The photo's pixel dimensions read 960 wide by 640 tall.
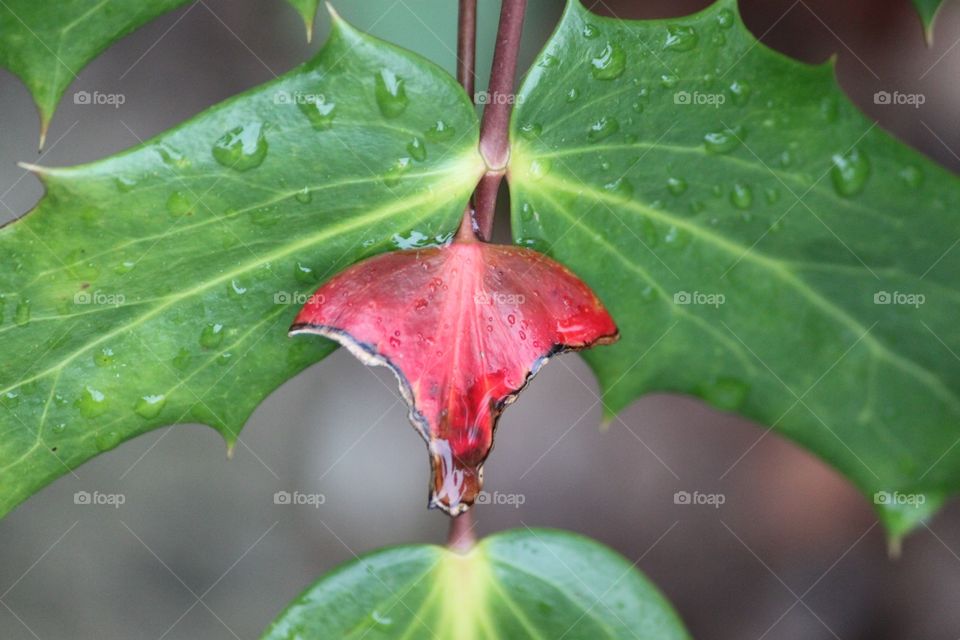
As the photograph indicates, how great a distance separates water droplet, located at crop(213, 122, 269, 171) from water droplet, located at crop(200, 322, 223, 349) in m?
0.08

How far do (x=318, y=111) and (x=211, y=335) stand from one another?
12 centimetres

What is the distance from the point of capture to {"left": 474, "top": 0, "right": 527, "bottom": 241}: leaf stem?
0.45 metres

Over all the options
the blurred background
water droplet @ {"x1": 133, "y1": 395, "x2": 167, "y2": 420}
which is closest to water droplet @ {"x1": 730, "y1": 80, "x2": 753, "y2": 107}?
water droplet @ {"x1": 133, "y1": 395, "x2": 167, "y2": 420}

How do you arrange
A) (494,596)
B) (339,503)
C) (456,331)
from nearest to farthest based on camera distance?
(456,331) < (494,596) < (339,503)

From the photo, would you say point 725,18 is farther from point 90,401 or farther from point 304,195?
point 90,401

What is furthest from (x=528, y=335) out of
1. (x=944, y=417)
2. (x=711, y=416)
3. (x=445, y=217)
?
(x=711, y=416)

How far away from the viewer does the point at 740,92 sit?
46cm

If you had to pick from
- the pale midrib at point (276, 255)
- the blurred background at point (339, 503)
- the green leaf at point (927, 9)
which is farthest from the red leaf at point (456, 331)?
the blurred background at point (339, 503)

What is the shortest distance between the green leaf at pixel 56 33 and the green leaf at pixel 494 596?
0.30 meters

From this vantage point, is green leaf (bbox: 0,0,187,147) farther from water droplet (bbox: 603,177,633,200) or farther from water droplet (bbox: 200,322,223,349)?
water droplet (bbox: 603,177,633,200)

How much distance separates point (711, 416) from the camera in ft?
3.24

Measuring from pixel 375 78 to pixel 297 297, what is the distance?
0.11 meters

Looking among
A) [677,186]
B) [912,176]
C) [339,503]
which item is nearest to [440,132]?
[677,186]

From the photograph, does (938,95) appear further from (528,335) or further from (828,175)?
(528,335)
